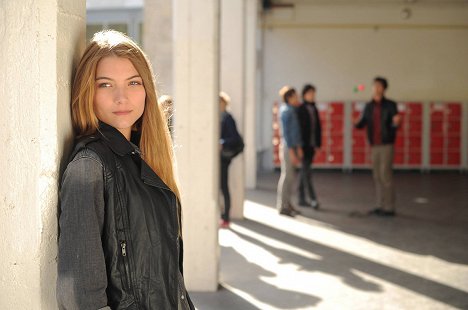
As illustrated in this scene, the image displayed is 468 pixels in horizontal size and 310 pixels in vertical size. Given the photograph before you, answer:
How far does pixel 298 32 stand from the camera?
18047 millimetres

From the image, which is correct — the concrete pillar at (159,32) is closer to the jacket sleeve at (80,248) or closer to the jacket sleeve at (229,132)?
the jacket sleeve at (229,132)

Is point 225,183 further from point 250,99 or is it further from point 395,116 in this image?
point 250,99

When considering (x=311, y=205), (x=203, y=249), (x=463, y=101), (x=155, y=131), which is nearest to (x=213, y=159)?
(x=203, y=249)

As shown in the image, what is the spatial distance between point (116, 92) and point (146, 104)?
163 millimetres

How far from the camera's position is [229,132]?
862cm

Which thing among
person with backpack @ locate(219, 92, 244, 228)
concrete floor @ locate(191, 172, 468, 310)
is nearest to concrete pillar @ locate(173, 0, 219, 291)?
concrete floor @ locate(191, 172, 468, 310)

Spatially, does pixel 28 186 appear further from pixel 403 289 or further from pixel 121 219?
pixel 403 289

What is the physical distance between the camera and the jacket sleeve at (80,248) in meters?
1.84

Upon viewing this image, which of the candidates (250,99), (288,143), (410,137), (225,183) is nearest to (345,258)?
(225,183)

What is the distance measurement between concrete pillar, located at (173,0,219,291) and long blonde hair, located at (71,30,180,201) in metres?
3.52

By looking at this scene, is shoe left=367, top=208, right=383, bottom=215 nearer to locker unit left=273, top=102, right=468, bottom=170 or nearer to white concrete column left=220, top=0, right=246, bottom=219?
white concrete column left=220, top=0, right=246, bottom=219

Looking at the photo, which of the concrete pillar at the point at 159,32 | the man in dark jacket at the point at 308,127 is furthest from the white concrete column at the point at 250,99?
the man in dark jacket at the point at 308,127

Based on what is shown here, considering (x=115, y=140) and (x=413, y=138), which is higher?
(x=115, y=140)

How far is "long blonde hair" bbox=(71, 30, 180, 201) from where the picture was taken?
82.4 inches
